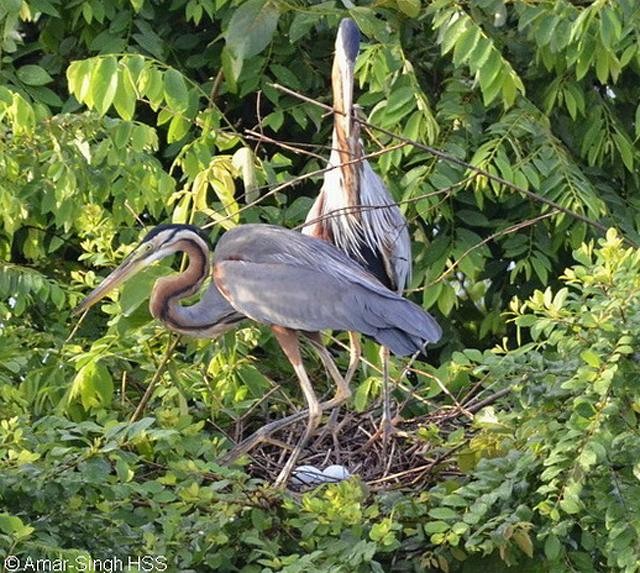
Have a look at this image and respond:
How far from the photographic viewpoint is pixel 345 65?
6.22 metres

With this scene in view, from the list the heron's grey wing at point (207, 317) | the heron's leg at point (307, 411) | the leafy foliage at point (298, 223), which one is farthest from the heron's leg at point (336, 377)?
the heron's grey wing at point (207, 317)

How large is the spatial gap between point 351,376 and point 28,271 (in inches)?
42.6

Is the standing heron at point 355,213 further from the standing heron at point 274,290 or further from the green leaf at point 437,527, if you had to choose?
the green leaf at point 437,527

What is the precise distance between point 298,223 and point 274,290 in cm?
103

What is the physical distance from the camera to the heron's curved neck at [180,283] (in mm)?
5648

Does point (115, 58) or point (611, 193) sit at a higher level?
point (115, 58)

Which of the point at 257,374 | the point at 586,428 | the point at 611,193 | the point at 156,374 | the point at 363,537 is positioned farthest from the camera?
the point at 611,193

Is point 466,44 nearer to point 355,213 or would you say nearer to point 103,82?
point 355,213

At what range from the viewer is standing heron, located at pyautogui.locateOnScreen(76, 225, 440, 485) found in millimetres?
5504

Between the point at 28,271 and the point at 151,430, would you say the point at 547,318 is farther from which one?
the point at 28,271

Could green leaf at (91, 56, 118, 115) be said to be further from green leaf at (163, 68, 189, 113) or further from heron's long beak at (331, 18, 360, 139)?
heron's long beak at (331, 18, 360, 139)

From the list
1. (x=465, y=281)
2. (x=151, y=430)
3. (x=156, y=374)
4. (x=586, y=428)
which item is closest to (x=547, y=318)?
(x=586, y=428)

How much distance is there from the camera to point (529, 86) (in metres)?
6.97

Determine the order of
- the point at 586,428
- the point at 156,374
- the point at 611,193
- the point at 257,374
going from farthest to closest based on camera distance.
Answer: the point at 611,193 → the point at 257,374 → the point at 156,374 → the point at 586,428
